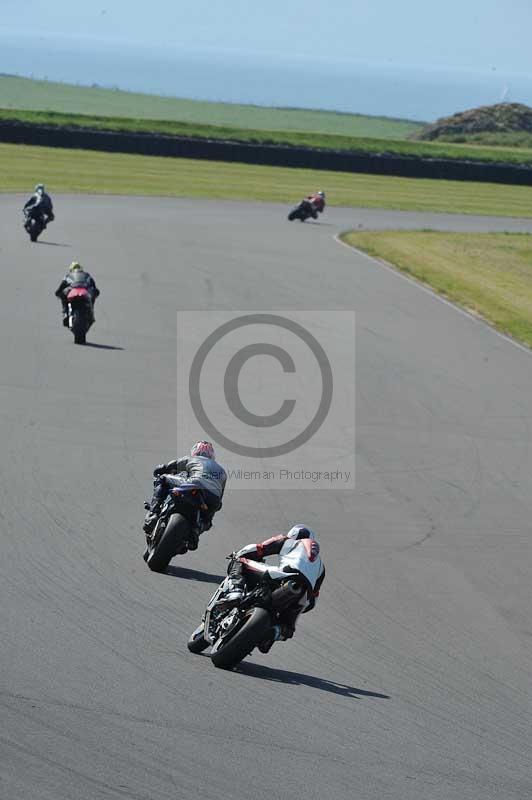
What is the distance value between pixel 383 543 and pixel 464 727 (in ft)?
14.4

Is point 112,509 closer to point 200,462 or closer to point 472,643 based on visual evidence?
point 200,462

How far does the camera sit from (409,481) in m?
15.2

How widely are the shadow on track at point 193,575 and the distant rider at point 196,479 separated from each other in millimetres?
242

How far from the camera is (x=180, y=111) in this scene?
118 meters

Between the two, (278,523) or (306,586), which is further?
(278,523)

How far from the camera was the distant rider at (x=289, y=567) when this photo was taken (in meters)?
8.80

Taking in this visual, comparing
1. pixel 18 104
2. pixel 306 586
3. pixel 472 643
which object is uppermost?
pixel 18 104

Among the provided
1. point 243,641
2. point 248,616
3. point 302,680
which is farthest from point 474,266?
point 243,641

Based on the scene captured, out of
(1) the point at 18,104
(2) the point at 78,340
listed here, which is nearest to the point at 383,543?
(2) the point at 78,340

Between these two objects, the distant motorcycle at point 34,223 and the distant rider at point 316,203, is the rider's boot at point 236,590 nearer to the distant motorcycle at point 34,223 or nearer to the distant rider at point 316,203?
the distant motorcycle at point 34,223

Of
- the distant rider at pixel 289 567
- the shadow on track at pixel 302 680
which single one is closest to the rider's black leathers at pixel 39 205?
the distant rider at pixel 289 567

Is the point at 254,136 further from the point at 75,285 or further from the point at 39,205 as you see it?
the point at 75,285

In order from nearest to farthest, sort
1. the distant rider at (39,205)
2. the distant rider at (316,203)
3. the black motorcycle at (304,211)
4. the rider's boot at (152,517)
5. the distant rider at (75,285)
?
the rider's boot at (152,517) → the distant rider at (75,285) → the distant rider at (39,205) → the black motorcycle at (304,211) → the distant rider at (316,203)

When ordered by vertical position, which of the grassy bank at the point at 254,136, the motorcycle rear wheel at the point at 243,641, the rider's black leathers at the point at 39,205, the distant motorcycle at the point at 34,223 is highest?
the grassy bank at the point at 254,136
